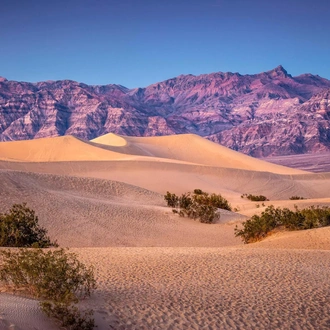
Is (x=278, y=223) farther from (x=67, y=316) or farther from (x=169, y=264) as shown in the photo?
(x=67, y=316)

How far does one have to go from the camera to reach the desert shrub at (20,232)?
54.0ft

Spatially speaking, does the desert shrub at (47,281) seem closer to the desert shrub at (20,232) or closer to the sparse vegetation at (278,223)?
the desert shrub at (20,232)

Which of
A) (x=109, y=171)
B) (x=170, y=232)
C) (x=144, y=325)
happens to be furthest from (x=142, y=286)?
(x=109, y=171)

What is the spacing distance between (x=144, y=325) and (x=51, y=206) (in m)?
16.3

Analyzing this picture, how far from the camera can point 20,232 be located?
16.8 meters

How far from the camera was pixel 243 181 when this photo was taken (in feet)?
176

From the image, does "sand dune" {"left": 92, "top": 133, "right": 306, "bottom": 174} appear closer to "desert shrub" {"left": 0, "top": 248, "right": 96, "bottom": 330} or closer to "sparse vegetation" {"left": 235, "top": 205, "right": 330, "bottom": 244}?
"sparse vegetation" {"left": 235, "top": 205, "right": 330, "bottom": 244}

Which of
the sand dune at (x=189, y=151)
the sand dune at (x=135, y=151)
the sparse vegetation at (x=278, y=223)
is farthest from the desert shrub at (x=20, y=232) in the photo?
the sand dune at (x=189, y=151)

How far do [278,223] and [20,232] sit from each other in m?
10.6

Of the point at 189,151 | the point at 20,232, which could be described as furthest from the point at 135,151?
the point at 20,232

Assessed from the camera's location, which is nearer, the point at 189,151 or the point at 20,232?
the point at 20,232

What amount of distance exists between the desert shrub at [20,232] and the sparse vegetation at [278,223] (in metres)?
7.74

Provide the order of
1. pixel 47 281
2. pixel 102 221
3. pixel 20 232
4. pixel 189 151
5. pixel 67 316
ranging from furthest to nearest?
pixel 189 151 < pixel 102 221 < pixel 20 232 < pixel 47 281 < pixel 67 316

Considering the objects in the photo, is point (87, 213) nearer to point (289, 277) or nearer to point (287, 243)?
point (287, 243)
